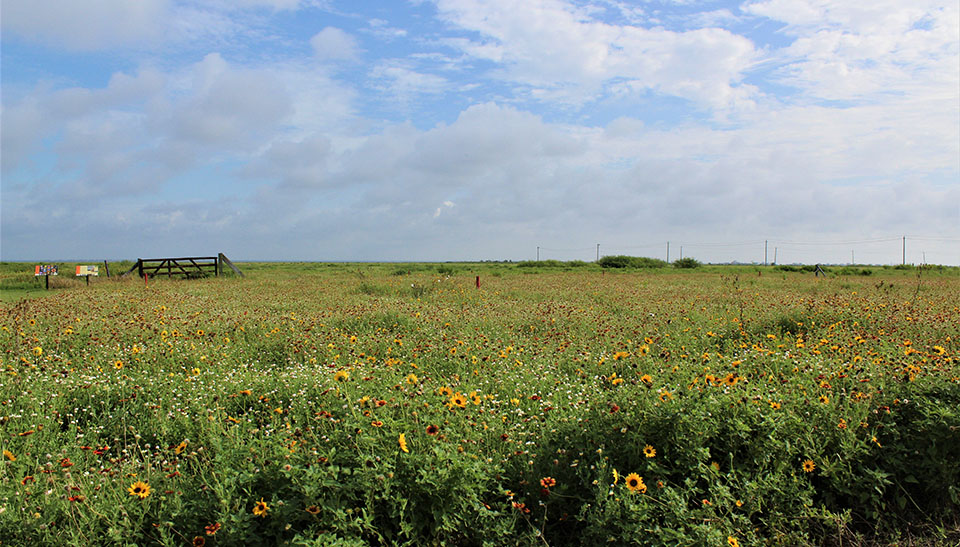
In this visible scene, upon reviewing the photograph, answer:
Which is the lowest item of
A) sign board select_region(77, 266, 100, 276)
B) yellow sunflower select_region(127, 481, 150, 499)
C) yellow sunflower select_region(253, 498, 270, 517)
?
yellow sunflower select_region(253, 498, 270, 517)

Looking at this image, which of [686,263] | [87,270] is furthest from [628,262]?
[87,270]

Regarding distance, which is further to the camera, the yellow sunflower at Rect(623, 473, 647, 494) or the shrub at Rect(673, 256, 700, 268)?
the shrub at Rect(673, 256, 700, 268)

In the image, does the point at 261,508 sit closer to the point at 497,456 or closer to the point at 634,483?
the point at 497,456

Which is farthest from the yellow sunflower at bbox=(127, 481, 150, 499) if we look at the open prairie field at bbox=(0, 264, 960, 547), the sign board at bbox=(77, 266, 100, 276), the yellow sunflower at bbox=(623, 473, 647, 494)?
the sign board at bbox=(77, 266, 100, 276)

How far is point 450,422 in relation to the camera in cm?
399

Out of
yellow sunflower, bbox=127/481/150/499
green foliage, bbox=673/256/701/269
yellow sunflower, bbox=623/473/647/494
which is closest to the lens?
yellow sunflower, bbox=127/481/150/499

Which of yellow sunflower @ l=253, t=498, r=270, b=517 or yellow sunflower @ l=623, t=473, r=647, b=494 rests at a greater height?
yellow sunflower @ l=623, t=473, r=647, b=494

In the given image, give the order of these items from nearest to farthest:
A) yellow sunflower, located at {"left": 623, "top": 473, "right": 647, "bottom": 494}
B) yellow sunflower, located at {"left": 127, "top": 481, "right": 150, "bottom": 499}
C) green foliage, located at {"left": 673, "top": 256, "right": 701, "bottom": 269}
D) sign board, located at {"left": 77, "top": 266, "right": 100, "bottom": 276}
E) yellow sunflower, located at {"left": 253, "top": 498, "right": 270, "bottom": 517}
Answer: yellow sunflower, located at {"left": 253, "top": 498, "right": 270, "bottom": 517}, yellow sunflower, located at {"left": 127, "top": 481, "right": 150, "bottom": 499}, yellow sunflower, located at {"left": 623, "top": 473, "right": 647, "bottom": 494}, sign board, located at {"left": 77, "top": 266, "right": 100, "bottom": 276}, green foliage, located at {"left": 673, "top": 256, "right": 701, "bottom": 269}

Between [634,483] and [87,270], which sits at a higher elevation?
[87,270]

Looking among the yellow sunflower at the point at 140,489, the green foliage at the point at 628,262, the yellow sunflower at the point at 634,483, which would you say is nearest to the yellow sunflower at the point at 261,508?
the yellow sunflower at the point at 140,489

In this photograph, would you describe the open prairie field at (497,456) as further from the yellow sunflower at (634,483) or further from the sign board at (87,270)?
the sign board at (87,270)

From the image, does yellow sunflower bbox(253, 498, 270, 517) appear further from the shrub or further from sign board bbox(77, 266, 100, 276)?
the shrub

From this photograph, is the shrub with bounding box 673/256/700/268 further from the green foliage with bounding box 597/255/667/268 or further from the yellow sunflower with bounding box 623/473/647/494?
the yellow sunflower with bounding box 623/473/647/494

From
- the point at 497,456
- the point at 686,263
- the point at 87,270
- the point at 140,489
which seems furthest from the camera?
the point at 686,263
